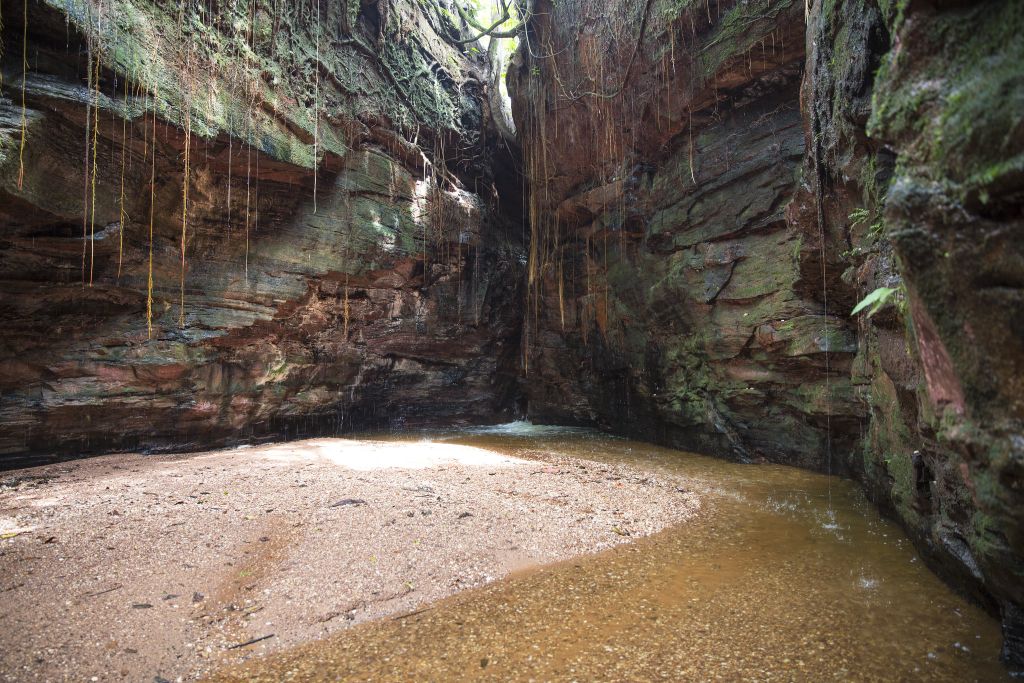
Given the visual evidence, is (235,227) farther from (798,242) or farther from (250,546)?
(798,242)

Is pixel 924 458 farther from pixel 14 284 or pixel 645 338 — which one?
Answer: pixel 14 284

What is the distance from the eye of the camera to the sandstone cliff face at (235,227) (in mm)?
6340

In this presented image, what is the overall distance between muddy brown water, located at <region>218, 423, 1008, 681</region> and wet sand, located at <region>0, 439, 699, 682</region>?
28cm

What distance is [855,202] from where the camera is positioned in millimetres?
4816

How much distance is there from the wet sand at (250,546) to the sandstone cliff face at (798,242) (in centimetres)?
232

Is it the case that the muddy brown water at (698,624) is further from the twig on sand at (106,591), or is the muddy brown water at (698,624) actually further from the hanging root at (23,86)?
the hanging root at (23,86)

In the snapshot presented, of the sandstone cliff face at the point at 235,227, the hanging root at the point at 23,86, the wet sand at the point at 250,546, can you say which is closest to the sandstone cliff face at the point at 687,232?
the wet sand at the point at 250,546

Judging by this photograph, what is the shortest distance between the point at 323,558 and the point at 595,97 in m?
9.92

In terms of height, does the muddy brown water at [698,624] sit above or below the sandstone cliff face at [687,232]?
below

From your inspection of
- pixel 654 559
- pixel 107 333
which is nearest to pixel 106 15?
pixel 107 333

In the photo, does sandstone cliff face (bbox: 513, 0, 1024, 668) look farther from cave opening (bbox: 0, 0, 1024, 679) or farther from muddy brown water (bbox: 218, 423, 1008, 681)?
muddy brown water (bbox: 218, 423, 1008, 681)

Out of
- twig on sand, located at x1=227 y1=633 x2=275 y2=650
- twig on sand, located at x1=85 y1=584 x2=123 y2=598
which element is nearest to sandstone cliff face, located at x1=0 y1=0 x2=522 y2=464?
twig on sand, located at x1=85 y1=584 x2=123 y2=598

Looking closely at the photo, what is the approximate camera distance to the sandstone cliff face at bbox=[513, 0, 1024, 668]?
1.78 metres

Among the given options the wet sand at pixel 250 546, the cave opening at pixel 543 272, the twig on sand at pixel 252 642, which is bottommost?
the twig on sand at pixel 252 642
